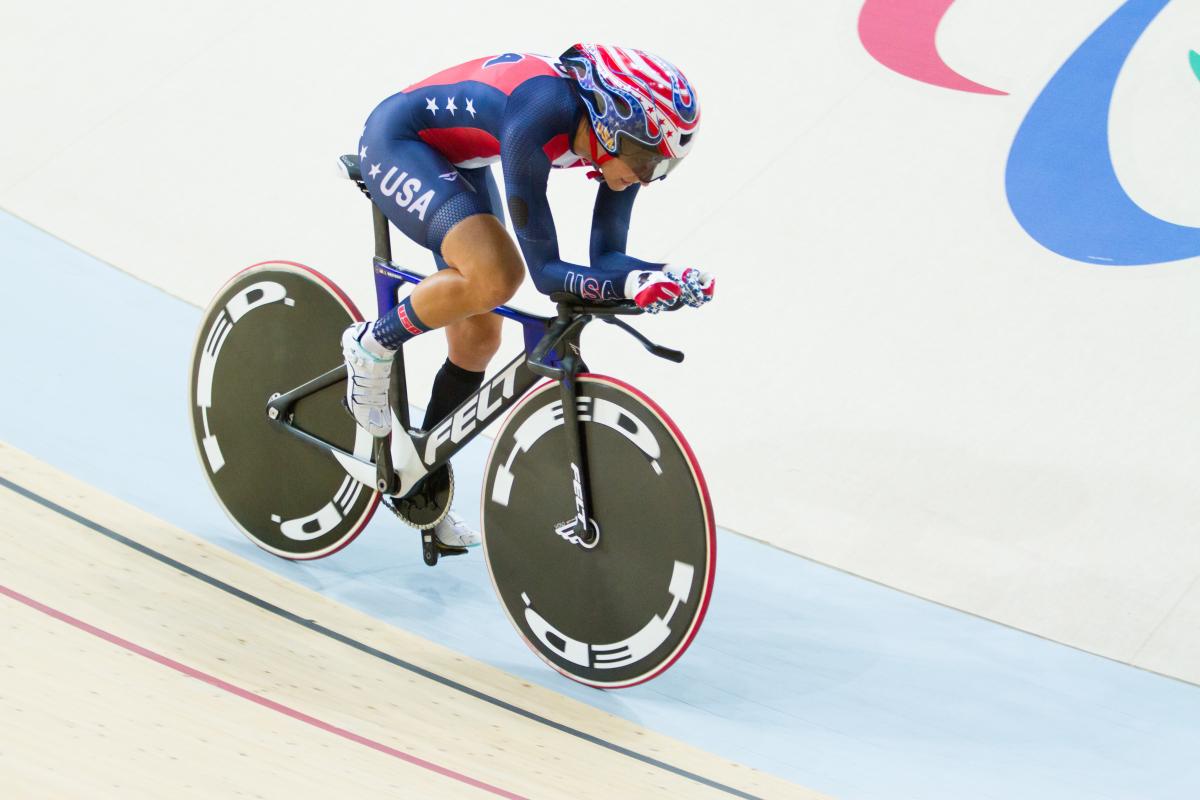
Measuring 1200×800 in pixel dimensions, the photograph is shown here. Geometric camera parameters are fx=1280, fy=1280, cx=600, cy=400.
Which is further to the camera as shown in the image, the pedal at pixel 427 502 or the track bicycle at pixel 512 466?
the pedal at pixel 427 502

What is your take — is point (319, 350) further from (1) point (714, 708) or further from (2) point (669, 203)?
(2) point (669, 203)

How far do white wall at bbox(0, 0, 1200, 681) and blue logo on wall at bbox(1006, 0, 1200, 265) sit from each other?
0.07 meters

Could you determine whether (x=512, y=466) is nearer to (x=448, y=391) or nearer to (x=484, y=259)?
(x=448, y=391)

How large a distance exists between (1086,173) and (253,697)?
12.2 feet


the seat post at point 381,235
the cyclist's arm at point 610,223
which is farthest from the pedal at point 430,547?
the cyclist's arm at point 610,223

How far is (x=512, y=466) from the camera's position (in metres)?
3.01

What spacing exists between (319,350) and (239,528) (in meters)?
0.59

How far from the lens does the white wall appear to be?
3854 millimetres

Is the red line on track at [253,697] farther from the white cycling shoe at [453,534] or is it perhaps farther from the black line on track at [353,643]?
the white cycling shoe at [453,534]

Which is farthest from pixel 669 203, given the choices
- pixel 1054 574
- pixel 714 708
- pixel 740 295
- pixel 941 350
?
pixel 714 708

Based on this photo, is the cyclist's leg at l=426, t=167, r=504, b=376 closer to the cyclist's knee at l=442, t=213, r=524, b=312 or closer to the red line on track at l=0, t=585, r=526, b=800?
the cyclist's knee at l=442, t=213, r=524, b=312

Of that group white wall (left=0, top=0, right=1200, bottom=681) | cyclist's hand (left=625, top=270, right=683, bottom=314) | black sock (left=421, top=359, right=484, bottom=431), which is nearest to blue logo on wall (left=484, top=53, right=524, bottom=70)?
cyclist's hand (left=625, top=270, right=683, bottom=314)

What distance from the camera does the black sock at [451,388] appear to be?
324 centimetres

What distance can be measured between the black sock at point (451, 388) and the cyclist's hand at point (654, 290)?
818 millimetres
